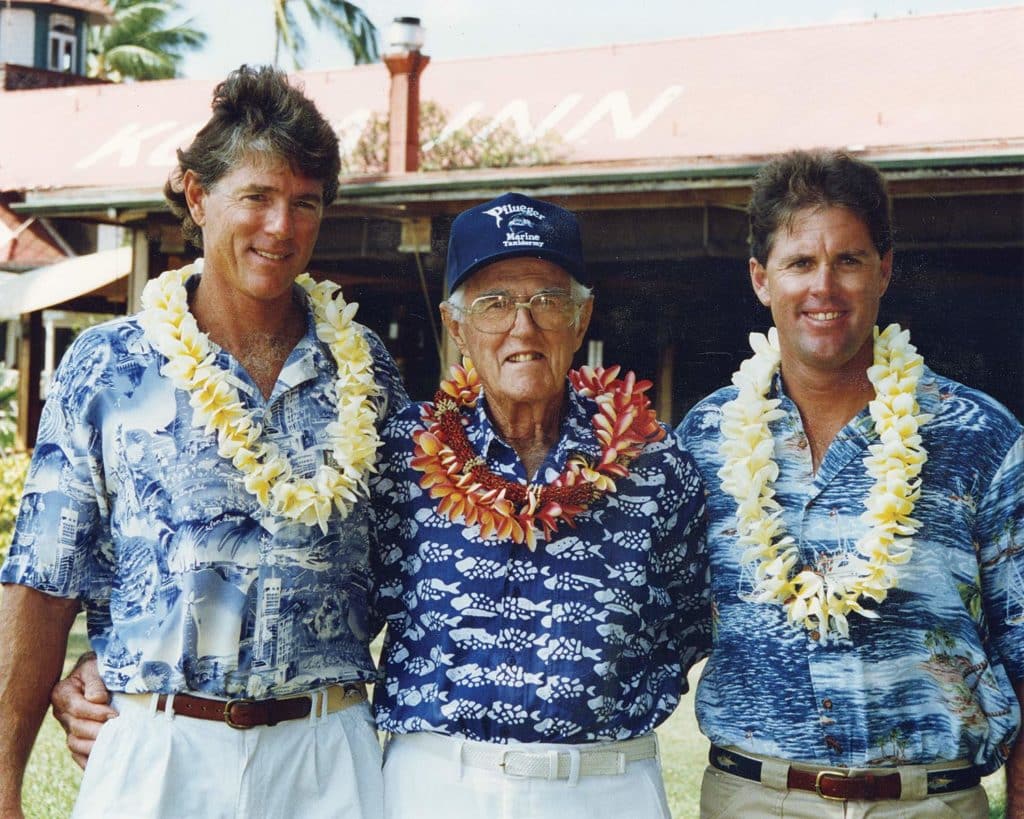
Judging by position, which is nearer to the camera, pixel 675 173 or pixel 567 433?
pixel 567 433

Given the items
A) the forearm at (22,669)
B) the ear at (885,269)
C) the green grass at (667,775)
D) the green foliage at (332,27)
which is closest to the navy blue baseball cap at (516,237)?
the ear at (885,269)

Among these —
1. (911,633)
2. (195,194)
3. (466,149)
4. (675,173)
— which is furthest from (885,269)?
(466,149)

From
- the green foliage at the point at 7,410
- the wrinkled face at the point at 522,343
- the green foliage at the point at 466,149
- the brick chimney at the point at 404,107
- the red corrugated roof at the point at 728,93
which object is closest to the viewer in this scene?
the wrinkled face at the point at 522,343

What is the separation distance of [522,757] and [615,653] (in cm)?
29

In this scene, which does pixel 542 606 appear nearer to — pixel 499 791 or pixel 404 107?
pixel 499 791

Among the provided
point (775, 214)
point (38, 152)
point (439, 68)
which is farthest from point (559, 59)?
point (775, 214)

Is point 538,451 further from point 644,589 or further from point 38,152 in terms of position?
point 38,152

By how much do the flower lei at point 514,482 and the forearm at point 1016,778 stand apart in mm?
1051

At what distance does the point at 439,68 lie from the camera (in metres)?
16.7

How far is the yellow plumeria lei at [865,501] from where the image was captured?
114 inches

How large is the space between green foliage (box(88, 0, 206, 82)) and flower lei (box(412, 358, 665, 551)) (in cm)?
3610

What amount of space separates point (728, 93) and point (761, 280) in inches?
456

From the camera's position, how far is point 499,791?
107 inches

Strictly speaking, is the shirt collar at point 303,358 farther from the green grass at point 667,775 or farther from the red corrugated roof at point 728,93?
the red corrugated roof at point 728,93
